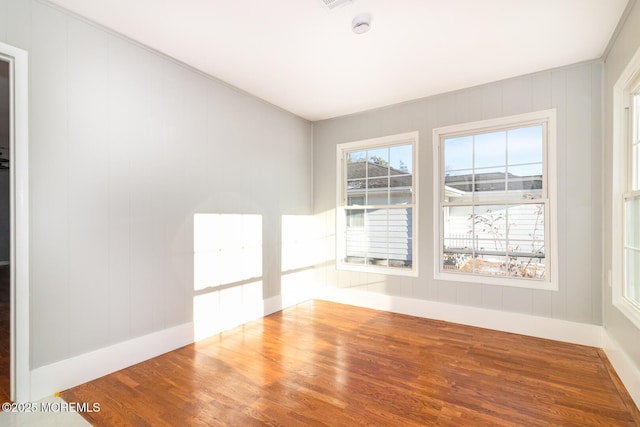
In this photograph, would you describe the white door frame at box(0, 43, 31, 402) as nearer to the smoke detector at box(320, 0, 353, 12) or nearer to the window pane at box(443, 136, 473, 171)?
the smoke detector at box(320, 0, 353, 12)

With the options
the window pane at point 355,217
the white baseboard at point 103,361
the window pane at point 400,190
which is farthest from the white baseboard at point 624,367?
the white baseboard at point 103,361

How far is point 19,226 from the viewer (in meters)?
2.00

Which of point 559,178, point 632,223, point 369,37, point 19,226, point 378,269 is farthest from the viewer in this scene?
point 378,269

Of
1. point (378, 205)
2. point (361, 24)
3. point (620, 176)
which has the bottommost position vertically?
point (378, 205)

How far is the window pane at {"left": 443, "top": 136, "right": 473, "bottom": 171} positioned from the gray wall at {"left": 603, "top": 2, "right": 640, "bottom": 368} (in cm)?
118

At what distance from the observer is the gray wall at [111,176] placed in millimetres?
2127

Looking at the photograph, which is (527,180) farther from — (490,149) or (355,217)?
(355,217)

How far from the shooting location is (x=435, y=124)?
379 centimetres

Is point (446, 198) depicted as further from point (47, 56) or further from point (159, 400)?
point (47, 56)

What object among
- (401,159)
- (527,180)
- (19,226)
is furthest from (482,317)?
(19,226)

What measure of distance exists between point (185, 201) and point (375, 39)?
227cm

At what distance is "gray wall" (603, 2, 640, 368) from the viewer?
2107mm

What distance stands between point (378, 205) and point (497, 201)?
146 centimetres

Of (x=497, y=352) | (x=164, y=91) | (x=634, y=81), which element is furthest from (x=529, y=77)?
(x=164, y=91)
